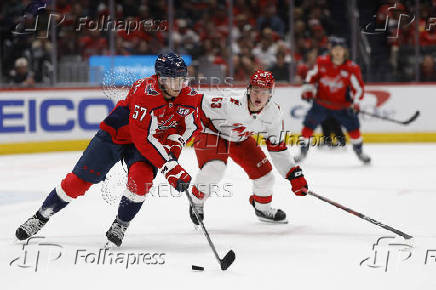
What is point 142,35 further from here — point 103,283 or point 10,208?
point 103,283

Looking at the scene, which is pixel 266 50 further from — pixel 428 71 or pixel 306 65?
pixel 428 71

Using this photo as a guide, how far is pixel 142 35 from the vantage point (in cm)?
913

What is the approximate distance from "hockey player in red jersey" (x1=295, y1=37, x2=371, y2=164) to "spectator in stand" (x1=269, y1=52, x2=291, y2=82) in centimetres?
151

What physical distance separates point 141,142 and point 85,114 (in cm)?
506

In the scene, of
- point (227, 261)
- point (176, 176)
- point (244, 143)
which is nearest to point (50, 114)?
point (244, 143)

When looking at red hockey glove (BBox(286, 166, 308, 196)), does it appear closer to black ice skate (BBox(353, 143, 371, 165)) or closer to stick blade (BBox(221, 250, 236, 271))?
stick blade (BBox(221, 250, 236, 271))

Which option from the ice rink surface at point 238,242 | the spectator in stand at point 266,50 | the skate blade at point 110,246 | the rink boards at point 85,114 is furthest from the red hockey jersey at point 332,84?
the skate blade at point 110,246

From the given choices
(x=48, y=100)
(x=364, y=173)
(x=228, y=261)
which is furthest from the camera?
(x=48, y=100)

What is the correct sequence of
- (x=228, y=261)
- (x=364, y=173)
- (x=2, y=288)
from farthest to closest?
(x=364, y=173), (x=228, y=261), (x=2, y=288)

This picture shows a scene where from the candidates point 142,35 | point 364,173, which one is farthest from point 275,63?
point 364,173

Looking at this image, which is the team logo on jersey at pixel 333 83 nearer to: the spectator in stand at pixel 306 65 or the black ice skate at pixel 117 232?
the spectator in stand at pixel 306 65

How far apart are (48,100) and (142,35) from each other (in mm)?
1698

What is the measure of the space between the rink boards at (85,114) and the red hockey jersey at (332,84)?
1.21 meters

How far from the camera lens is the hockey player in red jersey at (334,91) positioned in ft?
24.1
